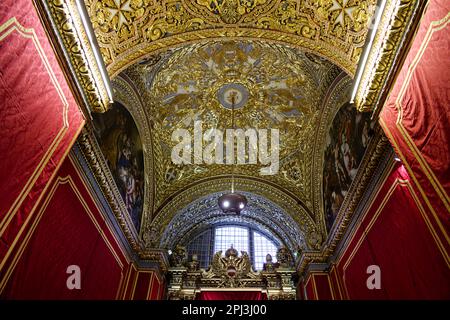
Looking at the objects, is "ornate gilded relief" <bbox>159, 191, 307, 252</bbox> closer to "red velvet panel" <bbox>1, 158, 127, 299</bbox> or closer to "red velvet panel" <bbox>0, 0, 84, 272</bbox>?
"red velvet panel" <bbox>1, 158, 127, 299</bbox>

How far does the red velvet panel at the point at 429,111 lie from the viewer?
294cm

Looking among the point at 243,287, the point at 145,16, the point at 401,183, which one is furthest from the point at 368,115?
the point at 243,287

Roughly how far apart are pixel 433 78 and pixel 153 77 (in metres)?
6.48

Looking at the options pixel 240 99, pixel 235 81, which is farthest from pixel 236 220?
pixel 235 81

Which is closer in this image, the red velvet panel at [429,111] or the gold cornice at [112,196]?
the red velvet panel at [429,111]

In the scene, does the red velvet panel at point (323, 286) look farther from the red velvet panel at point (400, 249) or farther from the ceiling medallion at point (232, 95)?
the ceiling medallion at point (232, 95)

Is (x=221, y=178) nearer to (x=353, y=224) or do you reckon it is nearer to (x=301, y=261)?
(x=301, y=261)

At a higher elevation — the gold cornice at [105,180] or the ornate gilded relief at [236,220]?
the ornate gilded relief at [236,220]

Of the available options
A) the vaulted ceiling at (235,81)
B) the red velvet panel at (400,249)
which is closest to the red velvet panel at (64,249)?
the vaulted ceiling at (235,81)

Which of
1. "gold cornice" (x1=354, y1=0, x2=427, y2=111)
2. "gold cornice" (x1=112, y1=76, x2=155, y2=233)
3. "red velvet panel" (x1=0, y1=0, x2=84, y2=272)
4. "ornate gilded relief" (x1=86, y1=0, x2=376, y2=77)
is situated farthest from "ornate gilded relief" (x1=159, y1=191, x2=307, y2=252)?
"red velvet panel" (x1=0, y1=0, x2=84, y2=272)

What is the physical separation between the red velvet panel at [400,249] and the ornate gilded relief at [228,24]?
7.53ft

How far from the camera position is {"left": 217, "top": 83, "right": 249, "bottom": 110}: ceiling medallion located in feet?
28.7

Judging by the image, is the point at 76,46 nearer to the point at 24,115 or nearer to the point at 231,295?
the point at 24,115

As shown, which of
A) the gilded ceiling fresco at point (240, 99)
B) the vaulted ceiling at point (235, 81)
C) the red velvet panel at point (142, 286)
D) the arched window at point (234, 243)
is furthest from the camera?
the arched window at point (234, 243)
